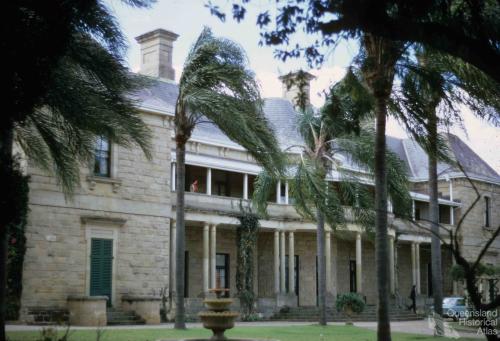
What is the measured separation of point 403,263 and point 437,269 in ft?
76.2

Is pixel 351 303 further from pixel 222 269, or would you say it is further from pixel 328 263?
pixel 222 269

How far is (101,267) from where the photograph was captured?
2477 cm

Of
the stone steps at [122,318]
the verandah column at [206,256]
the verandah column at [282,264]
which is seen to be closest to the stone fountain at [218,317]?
the stone steps at [122,318]

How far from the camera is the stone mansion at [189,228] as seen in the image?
23688 mm

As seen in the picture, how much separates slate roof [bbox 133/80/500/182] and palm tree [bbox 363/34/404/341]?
2.39m

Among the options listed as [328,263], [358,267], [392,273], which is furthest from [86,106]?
[392,273]

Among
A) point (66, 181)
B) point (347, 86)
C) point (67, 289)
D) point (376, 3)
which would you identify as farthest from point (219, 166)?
point (376, 3)

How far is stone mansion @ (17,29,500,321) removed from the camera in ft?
77.7

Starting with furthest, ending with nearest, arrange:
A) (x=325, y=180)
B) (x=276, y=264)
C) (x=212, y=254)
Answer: (x=276, y=264)
(x=212, y=254)
(x=325, y=180)

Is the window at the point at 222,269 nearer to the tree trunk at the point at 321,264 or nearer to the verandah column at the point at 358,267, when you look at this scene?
the verandah column at the point at 358,267

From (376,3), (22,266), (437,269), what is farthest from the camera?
(22,266)

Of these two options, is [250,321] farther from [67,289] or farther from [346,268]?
[346,268]

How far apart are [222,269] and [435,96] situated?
21049mm

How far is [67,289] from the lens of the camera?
23703mm
